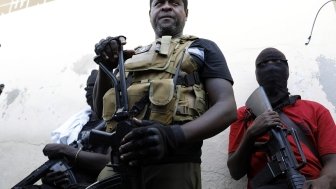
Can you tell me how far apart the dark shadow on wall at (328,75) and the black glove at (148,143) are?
63.9 inches

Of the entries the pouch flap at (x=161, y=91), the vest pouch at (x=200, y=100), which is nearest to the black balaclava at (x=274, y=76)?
the vest pouch at (x=200, y=100)

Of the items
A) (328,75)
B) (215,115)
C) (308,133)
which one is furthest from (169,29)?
(328,75)

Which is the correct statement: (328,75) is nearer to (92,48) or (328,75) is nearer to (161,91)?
(161,91)

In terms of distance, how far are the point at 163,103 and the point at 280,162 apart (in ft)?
2.51

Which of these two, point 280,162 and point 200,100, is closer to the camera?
point 200,100

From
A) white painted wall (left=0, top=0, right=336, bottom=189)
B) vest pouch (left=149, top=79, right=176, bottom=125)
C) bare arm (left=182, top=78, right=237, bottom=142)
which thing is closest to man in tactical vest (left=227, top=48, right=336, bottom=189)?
white painted wall (left=0, top=0, right=336, bottom=189)

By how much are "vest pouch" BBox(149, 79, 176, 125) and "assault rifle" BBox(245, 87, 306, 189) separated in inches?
27.8

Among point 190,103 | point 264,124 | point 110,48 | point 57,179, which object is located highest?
point 110,48

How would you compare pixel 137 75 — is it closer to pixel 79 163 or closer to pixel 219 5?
pixel 79 163

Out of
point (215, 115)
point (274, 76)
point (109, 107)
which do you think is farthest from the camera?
point (274, 76)

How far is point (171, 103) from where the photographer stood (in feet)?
4.79

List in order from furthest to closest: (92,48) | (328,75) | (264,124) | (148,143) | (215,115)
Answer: (92,48) → (328,75) → (264,124) → (215,115) → (148,143)

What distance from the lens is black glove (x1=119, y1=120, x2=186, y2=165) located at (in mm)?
1177

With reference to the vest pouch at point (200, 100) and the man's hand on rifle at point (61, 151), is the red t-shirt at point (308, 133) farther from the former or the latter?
the man's hand on rifle at point (61, 151)
